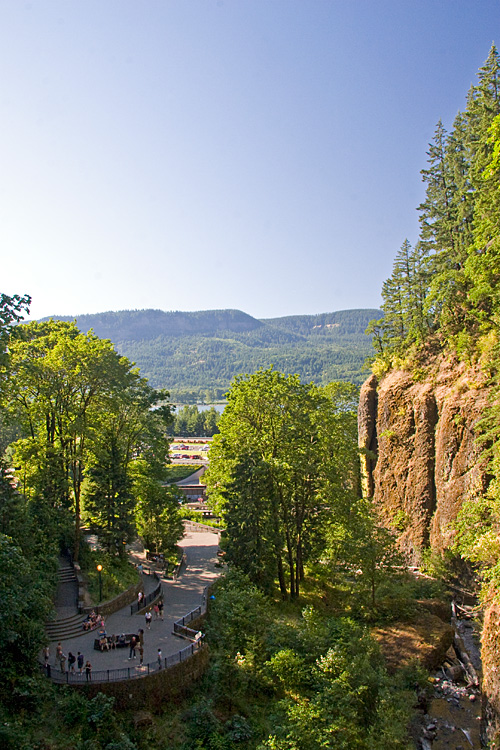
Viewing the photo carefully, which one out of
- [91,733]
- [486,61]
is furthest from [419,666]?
[486,61]

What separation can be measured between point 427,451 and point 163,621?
18079 mm

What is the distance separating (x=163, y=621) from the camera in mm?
22297

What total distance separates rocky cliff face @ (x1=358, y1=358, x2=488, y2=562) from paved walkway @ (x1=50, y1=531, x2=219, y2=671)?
507 inches

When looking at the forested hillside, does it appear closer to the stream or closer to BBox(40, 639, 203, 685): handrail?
the stream

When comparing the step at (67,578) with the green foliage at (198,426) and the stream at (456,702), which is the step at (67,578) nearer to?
the stream at (456,702)

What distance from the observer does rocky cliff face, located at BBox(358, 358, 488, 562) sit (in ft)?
87.0

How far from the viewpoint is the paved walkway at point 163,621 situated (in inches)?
735

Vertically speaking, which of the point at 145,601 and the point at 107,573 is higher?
the point at 107,573

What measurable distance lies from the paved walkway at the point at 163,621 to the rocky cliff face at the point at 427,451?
42.2 feet

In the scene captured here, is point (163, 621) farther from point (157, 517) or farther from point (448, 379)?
point (448, 379)

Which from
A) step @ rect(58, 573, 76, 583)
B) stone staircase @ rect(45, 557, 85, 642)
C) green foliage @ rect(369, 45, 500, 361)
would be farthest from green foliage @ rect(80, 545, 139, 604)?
green foliage @ rect(369, 45, 500, 361)

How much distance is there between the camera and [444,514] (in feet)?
90.2

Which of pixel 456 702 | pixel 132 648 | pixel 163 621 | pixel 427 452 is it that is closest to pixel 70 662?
pixel 132 648

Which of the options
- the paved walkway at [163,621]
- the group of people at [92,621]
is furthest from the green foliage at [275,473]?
the group of people at [92,621]
